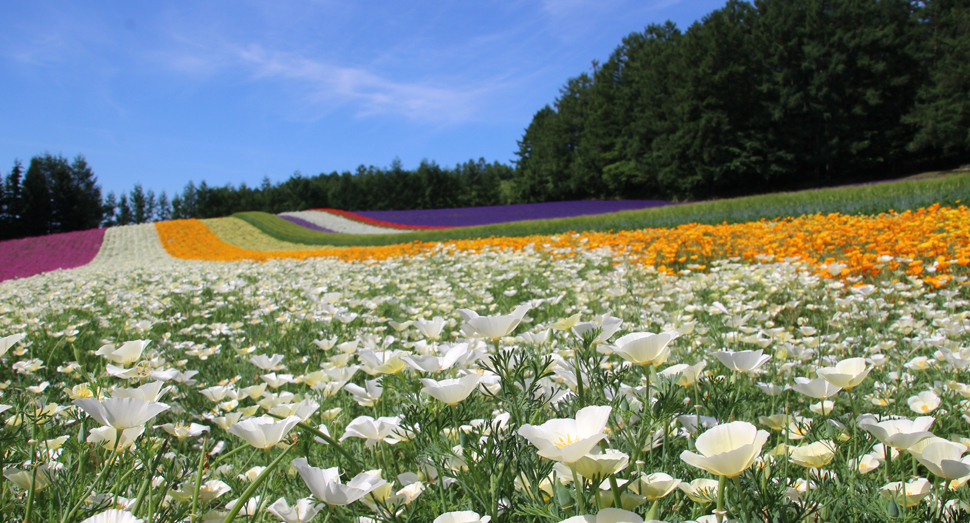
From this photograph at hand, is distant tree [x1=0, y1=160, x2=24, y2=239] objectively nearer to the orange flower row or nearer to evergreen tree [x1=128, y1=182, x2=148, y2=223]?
evergreen tree [x1=128, y1=182, x2=148, y2=223]

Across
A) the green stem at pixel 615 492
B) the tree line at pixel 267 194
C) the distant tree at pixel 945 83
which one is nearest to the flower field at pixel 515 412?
the green stem at pixel 615 492

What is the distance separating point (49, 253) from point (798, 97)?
42.3m

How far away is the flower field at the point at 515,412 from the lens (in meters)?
0.85

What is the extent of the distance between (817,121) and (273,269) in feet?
129

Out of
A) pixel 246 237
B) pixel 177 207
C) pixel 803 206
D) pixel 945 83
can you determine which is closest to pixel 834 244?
pixel 803 206

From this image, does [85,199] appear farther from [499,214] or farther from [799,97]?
[799,97]

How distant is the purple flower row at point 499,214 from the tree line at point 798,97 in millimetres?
8447

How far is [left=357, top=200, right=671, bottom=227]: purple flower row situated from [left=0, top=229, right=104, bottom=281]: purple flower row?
13.3 m

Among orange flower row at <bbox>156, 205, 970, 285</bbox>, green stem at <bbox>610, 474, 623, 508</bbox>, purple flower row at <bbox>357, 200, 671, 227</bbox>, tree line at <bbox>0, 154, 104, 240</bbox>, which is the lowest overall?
orange flower row at <bbox>156, 205, 970, 285</bbox>

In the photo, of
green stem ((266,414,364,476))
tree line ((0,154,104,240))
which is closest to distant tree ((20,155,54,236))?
tree line ((0,154,104,240))

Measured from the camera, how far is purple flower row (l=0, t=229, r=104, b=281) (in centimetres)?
1586

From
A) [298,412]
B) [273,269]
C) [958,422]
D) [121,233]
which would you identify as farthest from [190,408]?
[121,233]

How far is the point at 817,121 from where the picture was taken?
34531 mm

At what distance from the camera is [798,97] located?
33.2 metres
